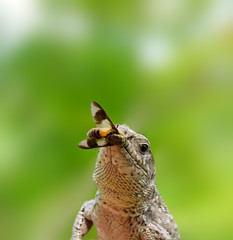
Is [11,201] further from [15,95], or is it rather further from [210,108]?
[210,108]

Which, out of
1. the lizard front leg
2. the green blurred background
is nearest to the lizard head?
the lizard front leg

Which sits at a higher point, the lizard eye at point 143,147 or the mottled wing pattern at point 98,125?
the lizard eye at point 143,147

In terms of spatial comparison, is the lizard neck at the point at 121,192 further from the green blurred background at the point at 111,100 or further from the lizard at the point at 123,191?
the green blurred background at the point at 111,100

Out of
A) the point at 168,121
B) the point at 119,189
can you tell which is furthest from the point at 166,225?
the point at 168,121

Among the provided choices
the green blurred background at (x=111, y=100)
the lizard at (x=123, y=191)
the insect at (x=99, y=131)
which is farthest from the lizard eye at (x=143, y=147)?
the green blurred background at (x=111, y=100)

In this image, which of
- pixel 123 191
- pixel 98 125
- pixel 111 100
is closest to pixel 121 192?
pixel 123 191

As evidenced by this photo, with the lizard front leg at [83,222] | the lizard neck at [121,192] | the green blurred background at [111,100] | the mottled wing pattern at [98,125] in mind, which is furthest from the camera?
the green blurred background at [111,100]
